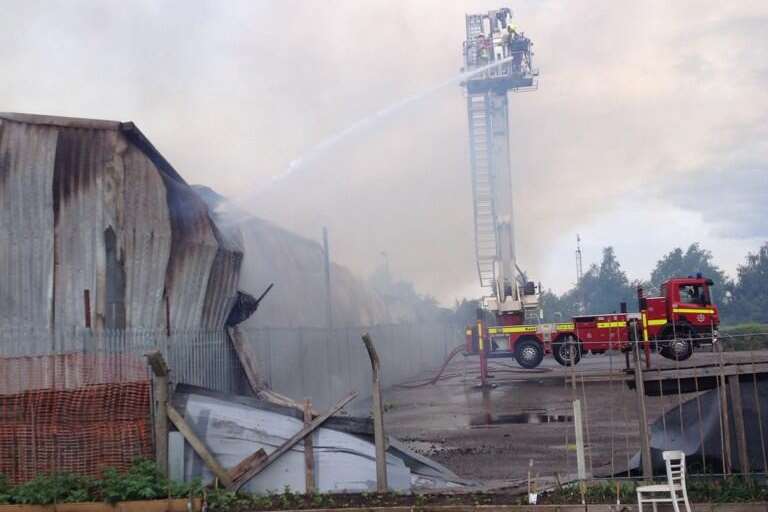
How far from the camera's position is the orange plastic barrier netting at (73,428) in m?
10.4

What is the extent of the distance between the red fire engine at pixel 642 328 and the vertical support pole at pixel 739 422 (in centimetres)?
1566

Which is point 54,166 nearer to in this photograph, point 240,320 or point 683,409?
point 240,320

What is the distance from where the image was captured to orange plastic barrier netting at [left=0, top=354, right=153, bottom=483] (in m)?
10.4

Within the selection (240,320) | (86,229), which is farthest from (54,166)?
(240,320)

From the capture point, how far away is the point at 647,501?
8.77 meters

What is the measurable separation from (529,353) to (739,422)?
19176 millimetres

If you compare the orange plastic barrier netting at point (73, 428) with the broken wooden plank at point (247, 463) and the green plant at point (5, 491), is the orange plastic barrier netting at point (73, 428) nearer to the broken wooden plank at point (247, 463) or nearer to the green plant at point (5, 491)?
the green plant at point (5, 491)

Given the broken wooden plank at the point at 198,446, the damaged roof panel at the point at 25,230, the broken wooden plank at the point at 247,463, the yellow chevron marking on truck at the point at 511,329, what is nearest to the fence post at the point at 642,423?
the broken wooden plank at the point at 247,463

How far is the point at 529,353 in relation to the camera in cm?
2897

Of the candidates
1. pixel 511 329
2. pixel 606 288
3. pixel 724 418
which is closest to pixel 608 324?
pixel 511 329

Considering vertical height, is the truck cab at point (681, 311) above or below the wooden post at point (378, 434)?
above

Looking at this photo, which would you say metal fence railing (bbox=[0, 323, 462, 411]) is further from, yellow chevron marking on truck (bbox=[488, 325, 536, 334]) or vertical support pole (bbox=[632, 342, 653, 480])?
vertical support pole (bbox=[632, 342, 653, 480])

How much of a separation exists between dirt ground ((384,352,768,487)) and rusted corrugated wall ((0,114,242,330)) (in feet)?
20.5

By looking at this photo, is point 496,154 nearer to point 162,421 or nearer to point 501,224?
point 501,224
